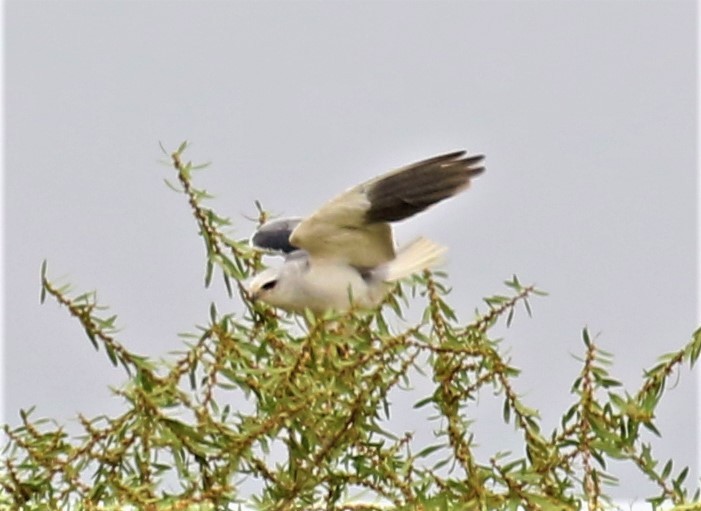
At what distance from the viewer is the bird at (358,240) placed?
1022 mm

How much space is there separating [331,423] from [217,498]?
6cm

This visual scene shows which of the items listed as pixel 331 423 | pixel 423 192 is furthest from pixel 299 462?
pixel 423 192

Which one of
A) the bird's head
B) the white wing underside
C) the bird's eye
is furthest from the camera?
the white wing underside

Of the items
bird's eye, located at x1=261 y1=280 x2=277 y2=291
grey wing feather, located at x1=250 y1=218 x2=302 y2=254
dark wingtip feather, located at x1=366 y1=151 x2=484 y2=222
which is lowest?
bird's eye, located at x1=261 y1=280 x2=277 y2=291

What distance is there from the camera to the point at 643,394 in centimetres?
57

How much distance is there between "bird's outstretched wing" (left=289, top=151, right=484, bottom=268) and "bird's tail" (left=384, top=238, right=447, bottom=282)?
36 mm

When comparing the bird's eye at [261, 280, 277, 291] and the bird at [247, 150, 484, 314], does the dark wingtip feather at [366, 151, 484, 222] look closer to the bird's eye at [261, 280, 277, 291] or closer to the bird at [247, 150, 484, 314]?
the bird at [247, 150, 484, 314]

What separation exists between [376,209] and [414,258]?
0.10 metres

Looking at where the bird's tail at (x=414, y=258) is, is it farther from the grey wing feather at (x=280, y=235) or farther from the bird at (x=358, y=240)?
the grey wing feather at (x=280, y=235)

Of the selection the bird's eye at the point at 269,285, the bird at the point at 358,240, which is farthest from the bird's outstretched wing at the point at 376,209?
the bird's eye at the point at 269,285

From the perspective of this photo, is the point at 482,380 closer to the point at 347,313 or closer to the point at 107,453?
the point at 347,313

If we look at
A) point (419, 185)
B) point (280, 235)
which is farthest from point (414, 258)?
point (280, 235)

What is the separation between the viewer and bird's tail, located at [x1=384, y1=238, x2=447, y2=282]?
94cm

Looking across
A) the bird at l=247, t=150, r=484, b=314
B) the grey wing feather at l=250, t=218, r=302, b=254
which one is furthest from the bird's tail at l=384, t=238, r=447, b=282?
the grey wing feather at l=250, t=218, r=302, b=254
